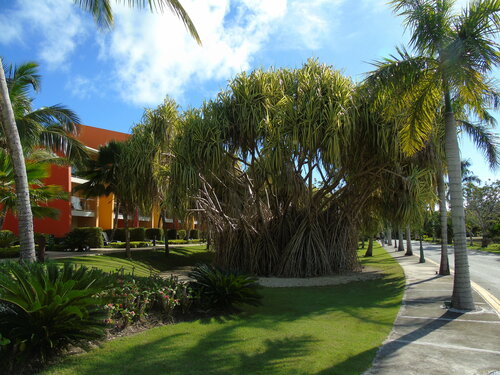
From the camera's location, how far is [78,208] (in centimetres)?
2992

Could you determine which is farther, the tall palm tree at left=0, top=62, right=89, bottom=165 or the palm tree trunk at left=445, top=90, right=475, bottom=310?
the tall palm tree at left=0, top=62, right=89, bottom=165

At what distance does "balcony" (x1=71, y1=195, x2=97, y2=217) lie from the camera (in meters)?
29.3

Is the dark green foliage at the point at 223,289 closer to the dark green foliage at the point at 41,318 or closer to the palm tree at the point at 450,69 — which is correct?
the dark green foliage at the point at 41,318

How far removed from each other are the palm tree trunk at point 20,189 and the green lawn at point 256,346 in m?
2.58

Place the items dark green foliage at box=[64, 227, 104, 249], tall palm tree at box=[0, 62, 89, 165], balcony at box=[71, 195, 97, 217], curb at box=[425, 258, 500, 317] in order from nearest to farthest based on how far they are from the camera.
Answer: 1. curb at box=[425, 258, 500, 317]
2. tall palm tree at box=[0, 62, 89, 165]
3. dark green foliage at box=[64, 227, 104, 249]
4. balcony at box=[71, 195, 97, 217]

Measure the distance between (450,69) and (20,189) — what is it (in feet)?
26.7

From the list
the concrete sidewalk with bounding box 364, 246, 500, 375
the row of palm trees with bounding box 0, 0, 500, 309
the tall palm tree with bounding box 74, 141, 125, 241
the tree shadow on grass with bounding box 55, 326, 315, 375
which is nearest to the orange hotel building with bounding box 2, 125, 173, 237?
the tall palm tree with bounding box 74, 141, 125, 241

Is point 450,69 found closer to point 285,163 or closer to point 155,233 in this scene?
point 285,163

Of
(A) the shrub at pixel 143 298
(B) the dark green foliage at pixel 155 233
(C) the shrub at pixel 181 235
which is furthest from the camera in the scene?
(C) the shrub at pixel 181 235

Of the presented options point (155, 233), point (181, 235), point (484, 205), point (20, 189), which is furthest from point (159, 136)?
point (484, 205)

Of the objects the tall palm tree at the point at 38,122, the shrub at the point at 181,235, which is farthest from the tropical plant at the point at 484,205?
the tall palm tree at the point at 38,122

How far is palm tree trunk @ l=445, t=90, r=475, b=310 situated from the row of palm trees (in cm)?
2

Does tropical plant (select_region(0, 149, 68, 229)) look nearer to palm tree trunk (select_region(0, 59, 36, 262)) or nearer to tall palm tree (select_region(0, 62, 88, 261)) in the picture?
tall palm tree (select_region(0, 62, 88, 261))

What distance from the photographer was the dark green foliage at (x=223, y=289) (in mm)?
7328
